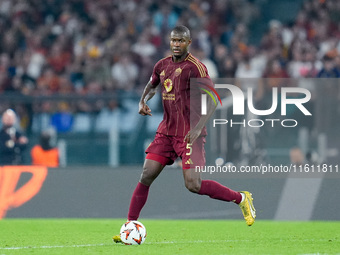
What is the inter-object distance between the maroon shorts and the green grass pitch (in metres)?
0.76

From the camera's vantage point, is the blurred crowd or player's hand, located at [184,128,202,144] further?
the blurred crowd

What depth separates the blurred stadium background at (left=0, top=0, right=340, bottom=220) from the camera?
1062 cm

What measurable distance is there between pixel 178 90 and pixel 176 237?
5.43 feet

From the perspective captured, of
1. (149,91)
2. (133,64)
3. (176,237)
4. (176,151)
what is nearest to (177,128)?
(176,151)

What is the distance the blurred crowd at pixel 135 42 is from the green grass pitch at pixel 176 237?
404 cm

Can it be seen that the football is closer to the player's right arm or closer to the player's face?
the player's right arm

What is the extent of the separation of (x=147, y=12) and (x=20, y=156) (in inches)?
249

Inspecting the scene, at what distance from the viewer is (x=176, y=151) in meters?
7.34

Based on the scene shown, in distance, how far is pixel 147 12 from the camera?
16.6 meters

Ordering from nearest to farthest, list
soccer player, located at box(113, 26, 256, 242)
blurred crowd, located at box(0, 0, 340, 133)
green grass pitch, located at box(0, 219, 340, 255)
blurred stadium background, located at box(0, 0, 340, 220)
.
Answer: green grass pitch, located at box(0, 219, 340, 255) < soccer player, located at box(113, 26, 256, 242) < blurred stadium background, located at box(0, 0, 340, 220) < blurred crowd, located at box(0, 0, 340, 133)

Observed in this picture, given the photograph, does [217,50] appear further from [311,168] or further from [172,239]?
[172,239]

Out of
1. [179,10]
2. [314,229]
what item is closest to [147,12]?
[179,10]

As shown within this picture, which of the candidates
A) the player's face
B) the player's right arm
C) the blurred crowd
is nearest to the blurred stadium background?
the blurred crowd

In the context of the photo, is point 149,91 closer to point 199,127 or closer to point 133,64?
point 199,127
